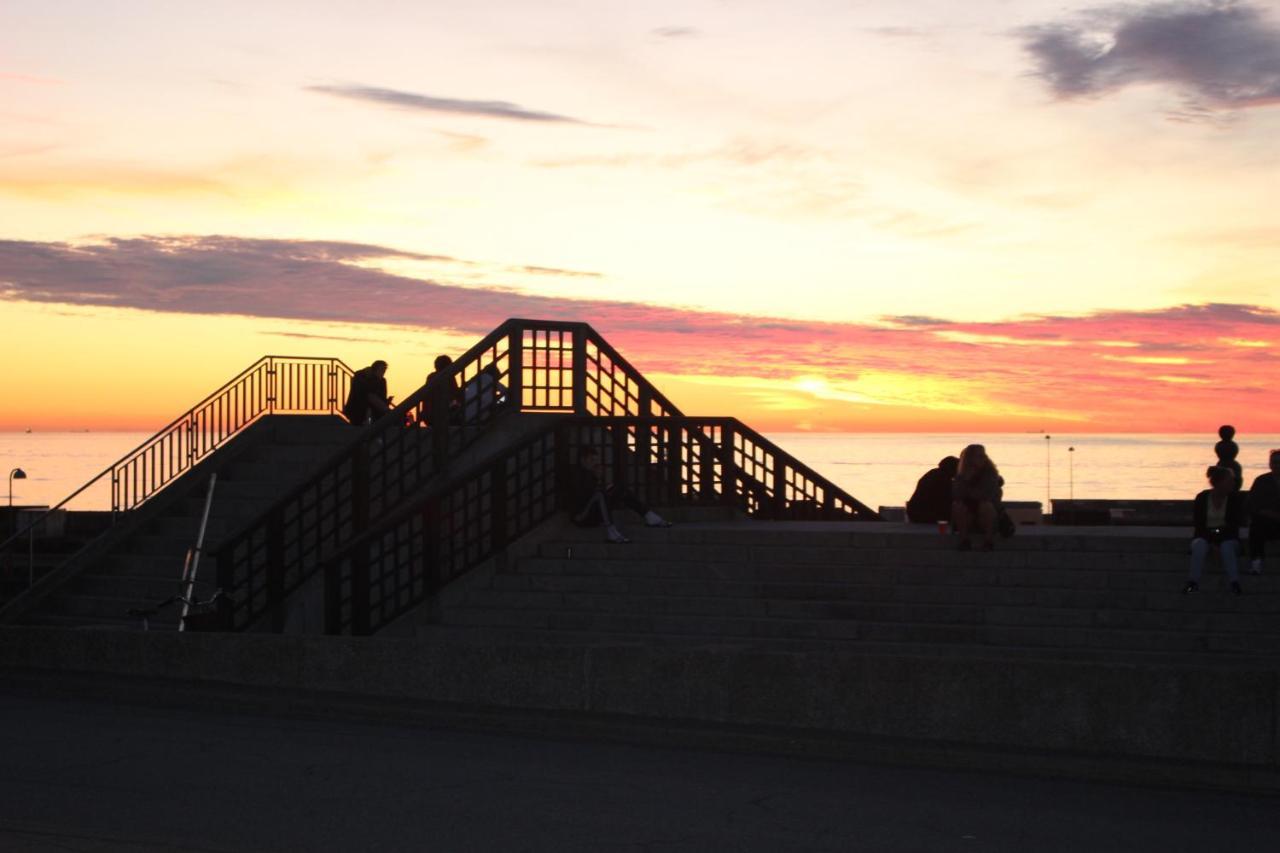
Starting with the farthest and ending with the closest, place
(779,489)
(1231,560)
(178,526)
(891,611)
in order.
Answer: (779,489)
(178,526)
(891,611)
(1231,560)

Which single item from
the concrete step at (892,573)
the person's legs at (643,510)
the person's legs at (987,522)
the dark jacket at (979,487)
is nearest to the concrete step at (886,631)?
the concrete step at (892,573)

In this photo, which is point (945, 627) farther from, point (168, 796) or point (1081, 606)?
point (168, 796)

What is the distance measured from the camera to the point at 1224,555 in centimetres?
1680

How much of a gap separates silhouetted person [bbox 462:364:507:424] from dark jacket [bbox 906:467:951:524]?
19.2 ft

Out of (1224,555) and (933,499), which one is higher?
(933,499)

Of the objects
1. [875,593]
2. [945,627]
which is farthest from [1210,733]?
[875,593]

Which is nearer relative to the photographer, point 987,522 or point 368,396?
point 987,522

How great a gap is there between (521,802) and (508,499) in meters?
10.0

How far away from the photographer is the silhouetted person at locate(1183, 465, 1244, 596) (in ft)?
55.1

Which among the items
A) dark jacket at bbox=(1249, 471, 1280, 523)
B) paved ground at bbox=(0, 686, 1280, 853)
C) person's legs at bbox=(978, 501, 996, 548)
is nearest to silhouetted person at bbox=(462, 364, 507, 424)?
person's legs at bbox=(978, 501, 996, 548)

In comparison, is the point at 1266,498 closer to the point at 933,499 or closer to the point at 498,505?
the point at 933,499

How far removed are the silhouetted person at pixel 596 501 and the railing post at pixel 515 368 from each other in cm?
231

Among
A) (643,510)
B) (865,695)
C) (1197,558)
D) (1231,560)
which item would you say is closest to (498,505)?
(643,510)

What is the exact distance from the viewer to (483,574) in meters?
20.2
